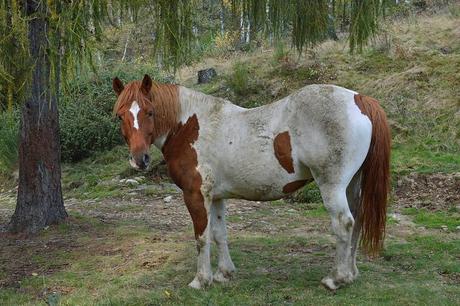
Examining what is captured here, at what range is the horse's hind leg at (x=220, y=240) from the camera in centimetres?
A: 467

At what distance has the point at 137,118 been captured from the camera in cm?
419

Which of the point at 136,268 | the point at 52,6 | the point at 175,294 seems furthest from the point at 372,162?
the point at 52,6

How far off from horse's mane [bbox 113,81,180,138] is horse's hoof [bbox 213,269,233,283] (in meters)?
1.25

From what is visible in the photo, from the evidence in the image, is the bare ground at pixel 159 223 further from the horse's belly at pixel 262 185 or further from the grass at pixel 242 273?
the horse's belly at pixel 262 185

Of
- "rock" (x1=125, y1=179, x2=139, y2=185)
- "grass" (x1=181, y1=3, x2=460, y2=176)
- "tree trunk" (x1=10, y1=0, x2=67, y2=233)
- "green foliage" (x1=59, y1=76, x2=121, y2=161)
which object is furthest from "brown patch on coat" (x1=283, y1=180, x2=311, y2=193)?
"green foliage" (x1=59, y1=76, x2=121, y2=161)

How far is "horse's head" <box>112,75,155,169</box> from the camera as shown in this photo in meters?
4.14

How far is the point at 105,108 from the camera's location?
1266cm

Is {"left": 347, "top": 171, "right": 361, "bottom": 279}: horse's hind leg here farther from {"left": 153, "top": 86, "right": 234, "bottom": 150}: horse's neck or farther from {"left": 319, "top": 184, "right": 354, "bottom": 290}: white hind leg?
{"left": 153, "top": 86, "right": 234, "bottom": 150}: horse's neck

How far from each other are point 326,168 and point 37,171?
360 cm

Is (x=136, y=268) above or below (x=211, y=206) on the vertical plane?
below

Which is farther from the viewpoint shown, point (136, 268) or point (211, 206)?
point (136, 268)

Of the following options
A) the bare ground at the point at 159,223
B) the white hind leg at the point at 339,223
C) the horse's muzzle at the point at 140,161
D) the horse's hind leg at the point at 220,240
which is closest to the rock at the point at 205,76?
the bare ground at the point at 159,223

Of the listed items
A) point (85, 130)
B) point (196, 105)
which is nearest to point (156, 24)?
point (196, 105)

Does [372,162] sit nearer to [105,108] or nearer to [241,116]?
[241,116]
